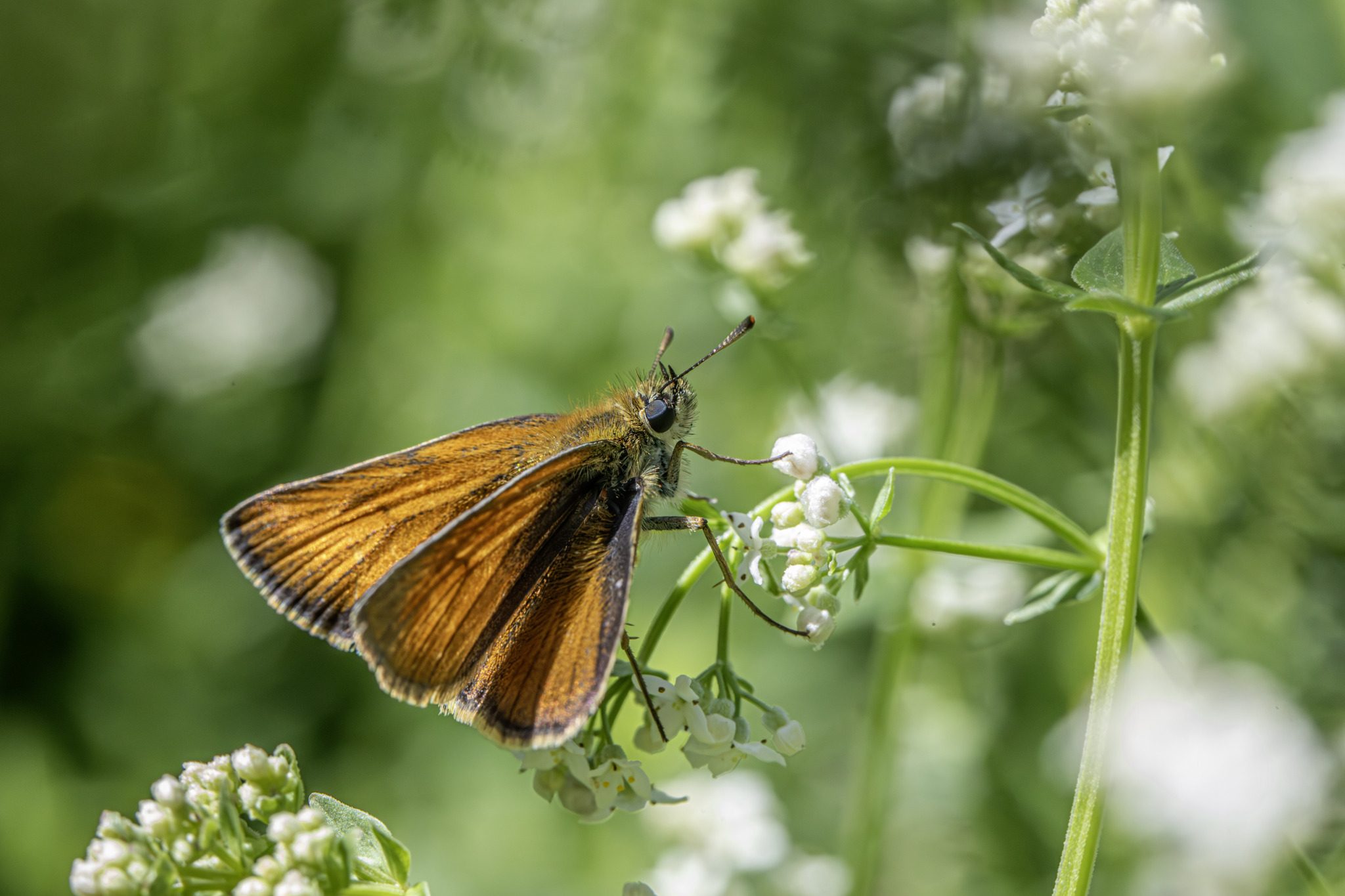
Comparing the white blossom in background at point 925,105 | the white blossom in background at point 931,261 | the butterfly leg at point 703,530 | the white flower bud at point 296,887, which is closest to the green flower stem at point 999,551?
the butterfly leg at point 703,530

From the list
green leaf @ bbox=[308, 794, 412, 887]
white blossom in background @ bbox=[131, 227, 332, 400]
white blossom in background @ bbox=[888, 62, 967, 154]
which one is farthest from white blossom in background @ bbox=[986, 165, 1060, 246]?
white blossom in background @ bbox=[131, 227, 332, 400]

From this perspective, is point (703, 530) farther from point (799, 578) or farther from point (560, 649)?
point (560, 649)

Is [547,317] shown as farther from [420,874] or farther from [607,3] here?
[420,874]

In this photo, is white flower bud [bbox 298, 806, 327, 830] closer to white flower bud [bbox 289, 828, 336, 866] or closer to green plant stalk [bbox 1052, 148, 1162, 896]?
white flower bud [bbox 289, 828, 336, 866]

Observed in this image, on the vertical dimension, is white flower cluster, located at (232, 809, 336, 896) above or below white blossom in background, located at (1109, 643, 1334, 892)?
below

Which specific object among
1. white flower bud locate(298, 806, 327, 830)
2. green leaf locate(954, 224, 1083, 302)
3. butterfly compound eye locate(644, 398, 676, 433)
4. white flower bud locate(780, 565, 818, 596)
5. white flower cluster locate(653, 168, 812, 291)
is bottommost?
white flower bud locate(298, 806, 327, 830)

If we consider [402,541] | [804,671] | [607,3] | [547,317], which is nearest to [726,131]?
[607,3]

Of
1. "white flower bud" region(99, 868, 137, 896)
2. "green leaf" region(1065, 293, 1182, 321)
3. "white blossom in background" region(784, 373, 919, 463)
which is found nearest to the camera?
"green leaf" region(1065, 293, 1182, 321)

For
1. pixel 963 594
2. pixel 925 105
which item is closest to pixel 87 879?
pixel 963 594
